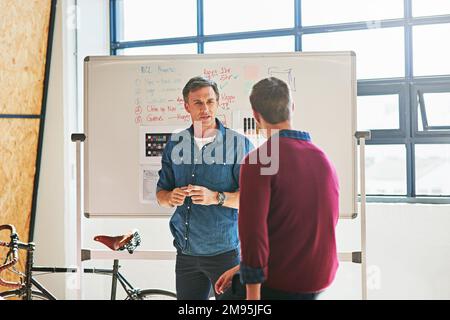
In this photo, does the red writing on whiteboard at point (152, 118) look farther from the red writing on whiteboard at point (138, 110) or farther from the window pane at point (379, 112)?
the window pane at point (379, 112)

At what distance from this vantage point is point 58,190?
3621 mm

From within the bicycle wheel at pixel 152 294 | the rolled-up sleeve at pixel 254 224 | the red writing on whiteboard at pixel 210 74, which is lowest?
the bicycle wheel at pixel 152 294

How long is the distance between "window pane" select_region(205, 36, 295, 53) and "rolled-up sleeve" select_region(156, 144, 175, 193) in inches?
53.4

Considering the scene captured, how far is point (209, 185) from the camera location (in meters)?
2.50

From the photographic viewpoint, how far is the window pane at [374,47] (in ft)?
11.3

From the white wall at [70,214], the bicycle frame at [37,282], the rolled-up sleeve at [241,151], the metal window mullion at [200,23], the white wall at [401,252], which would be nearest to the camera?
the rolled-up sleeve at [241,151]

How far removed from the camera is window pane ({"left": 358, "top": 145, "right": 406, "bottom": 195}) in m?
3.45

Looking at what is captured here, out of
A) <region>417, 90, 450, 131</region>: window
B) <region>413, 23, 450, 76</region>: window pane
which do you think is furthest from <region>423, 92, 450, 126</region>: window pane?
<region>413, 23, 450, 76</region>: window pane

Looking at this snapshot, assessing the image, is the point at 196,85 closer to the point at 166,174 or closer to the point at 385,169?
the point at 166,174

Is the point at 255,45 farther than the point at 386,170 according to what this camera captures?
Yes

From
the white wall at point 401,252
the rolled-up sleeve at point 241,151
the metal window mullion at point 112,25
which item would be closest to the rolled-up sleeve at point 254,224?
the rolled-up sleeve at point 241,151

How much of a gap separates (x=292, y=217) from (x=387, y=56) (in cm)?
176

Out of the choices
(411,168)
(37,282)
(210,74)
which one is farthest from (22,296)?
(411,168)

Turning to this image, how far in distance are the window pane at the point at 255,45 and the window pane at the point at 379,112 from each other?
1.96ft
